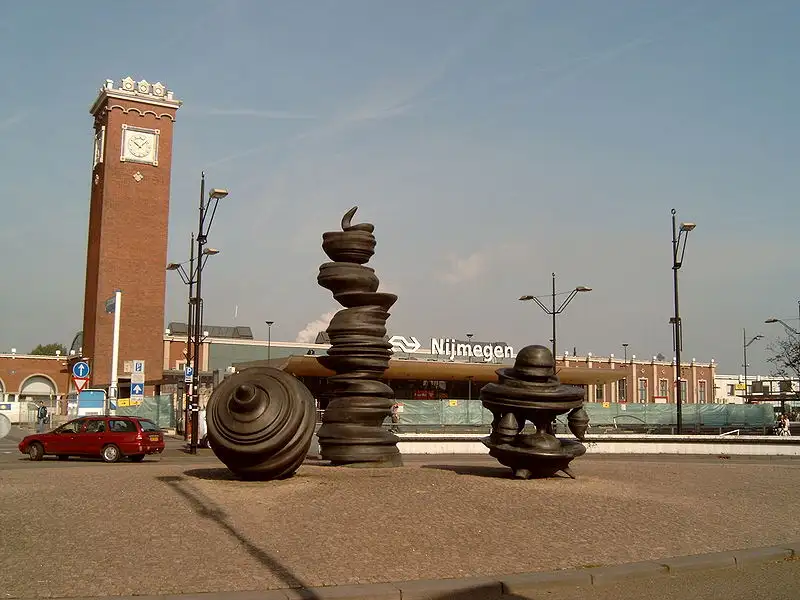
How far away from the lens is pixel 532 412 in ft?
52.4

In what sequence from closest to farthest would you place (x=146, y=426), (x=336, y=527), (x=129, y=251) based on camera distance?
1. (x=336, y=527)
2. (x=146, y=426)
3. (x=129, y=251)

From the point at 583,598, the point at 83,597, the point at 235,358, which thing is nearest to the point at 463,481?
the point at 583,598

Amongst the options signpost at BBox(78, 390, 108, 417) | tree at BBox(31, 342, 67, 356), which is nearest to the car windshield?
signpost at BBox(78, 390, 108, 417)

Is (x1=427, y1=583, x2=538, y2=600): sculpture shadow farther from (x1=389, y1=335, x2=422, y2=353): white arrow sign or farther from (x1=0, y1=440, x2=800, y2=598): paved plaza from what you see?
→ (x1=389, y1=335, x2=422, y2=353): white arrow sign

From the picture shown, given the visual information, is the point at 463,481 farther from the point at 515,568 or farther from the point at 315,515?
the point at 515,568

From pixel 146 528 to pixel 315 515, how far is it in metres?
2.22

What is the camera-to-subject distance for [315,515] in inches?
448

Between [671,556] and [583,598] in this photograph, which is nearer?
[583,598]

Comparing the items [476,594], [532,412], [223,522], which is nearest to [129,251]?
[532,412]

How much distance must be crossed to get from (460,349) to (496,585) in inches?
2599

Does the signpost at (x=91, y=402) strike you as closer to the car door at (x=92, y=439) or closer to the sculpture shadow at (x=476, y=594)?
the car door at (x=92, y=439)

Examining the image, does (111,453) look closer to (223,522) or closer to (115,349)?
(223,522)

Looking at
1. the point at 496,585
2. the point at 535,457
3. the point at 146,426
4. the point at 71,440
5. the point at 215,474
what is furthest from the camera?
the point at 146,426

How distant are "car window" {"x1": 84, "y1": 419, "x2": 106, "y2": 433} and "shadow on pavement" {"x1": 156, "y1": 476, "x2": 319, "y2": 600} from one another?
42.4 feet
